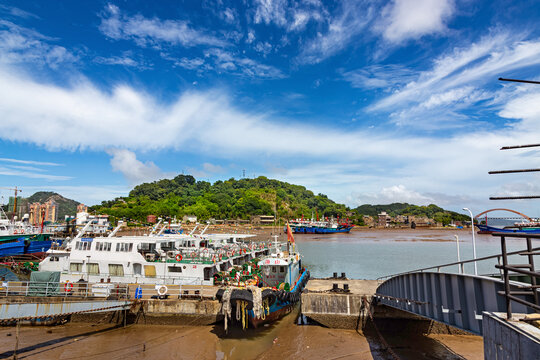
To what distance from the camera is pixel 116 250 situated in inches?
1073

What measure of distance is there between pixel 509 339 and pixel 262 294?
15.3 m

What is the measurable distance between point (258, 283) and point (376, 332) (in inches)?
352

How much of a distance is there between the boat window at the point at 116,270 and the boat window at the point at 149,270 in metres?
2.13

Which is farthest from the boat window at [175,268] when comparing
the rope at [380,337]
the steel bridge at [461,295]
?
the steel bridge at [461,295]

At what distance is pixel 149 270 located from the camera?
26.2 m

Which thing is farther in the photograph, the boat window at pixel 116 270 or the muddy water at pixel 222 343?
the boat window at pixel 116 270

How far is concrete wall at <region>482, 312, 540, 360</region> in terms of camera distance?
5.38 metres

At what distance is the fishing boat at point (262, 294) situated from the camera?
18766 mm

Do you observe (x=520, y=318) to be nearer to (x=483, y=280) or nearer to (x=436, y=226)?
(x=483, y=280)

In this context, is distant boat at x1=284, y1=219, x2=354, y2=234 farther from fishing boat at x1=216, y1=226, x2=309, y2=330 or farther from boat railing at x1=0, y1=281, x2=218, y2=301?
boat railing at x1=0, y1=281, x2=218, y2=301

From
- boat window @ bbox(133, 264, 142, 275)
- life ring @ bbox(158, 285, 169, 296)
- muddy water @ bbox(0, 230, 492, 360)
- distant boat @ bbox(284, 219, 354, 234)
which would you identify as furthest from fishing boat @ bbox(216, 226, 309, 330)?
distant boat @ bbox(284, 219, 354, 234)

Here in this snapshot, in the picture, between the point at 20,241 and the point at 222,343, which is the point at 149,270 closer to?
the point at 222,343

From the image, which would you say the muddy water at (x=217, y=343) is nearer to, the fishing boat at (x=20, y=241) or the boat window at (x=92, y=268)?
the boat window at (x=92, y=268)

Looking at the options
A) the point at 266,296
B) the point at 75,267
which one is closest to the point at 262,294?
the point at 266,296
